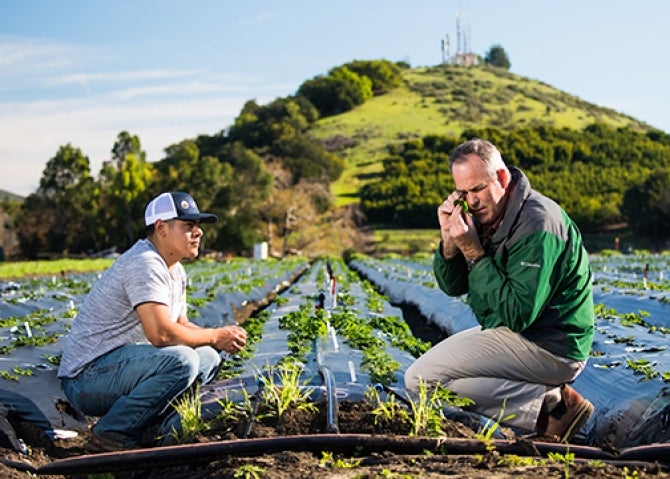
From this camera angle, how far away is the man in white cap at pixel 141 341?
5008 mm

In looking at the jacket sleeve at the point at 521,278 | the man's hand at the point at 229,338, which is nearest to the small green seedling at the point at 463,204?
the jacket sleeve at the point at 521,278

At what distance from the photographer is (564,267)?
4.86m

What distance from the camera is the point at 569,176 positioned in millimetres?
64375

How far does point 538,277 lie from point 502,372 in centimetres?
85

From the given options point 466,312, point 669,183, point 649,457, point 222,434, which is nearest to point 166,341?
point 222,434

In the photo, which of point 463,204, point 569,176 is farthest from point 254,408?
point 569,176

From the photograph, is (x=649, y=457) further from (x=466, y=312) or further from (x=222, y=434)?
(x=466, y=312)

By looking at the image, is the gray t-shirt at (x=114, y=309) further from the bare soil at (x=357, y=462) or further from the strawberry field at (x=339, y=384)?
the bare soil at (x=357, y=462)

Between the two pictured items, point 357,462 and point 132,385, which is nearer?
point 357,462

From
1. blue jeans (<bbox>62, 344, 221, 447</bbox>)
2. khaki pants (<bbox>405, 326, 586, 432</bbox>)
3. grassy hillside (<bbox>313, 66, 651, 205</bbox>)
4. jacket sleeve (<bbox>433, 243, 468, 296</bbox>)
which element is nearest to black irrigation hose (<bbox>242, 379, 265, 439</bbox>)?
blue jeans (<bbox>62, 344, 221, 447</bbox>)

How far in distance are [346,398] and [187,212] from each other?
Answer: 5.53ft

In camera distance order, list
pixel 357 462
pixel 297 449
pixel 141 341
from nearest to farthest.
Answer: pixel 357 462 → pixel 297 449 → pixel 141 341

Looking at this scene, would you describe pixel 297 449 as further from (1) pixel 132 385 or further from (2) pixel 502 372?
(2) pixel 502 372

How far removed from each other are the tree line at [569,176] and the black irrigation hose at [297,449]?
44.7 m
